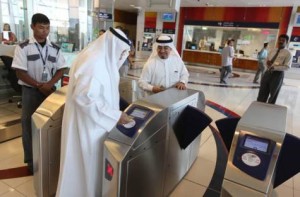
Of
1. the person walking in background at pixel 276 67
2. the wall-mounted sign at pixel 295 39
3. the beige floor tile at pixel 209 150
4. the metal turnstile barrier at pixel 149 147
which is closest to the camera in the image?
the metal turnstile barrier at pixel 149 147

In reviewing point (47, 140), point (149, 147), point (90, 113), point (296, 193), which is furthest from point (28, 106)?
point (296, 193)

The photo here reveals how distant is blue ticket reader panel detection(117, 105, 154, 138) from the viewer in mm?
1590

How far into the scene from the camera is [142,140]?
1.62 meters

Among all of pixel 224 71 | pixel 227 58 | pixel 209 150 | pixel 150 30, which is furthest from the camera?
pixel 150 30

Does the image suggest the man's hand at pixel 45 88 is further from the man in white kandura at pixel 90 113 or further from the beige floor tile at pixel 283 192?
the beige floor tile at pixel 283 192

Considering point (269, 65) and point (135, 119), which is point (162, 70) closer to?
point (135, 119)

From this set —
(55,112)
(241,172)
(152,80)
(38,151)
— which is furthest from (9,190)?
(241,172)

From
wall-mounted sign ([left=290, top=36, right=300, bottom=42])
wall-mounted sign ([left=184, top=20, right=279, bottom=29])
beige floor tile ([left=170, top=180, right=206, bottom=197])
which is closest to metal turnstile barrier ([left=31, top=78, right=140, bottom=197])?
beige floor tile ([left=170, top=180, right=206, bottom=197])

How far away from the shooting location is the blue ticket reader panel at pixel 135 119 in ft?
5.22

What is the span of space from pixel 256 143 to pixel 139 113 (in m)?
0.76

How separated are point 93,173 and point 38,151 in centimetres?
53

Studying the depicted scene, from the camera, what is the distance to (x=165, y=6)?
4.98 meters

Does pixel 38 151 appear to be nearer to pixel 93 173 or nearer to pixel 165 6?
pixel 93 173

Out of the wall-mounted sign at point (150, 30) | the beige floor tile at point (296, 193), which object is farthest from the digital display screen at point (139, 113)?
the wall-mounted sign at point (150, 30)
